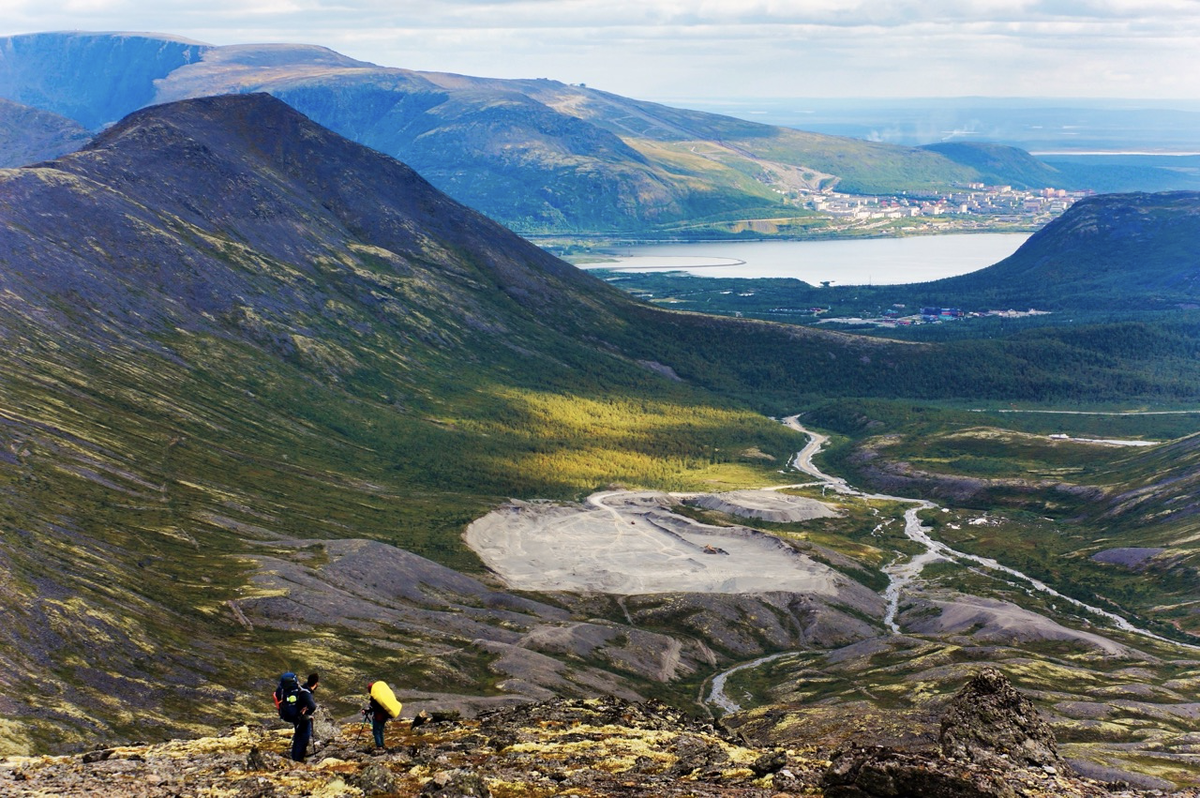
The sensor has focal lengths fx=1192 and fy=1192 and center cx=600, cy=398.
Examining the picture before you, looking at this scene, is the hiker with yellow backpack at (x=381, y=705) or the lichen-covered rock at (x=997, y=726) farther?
the lichen-covered rock at (x=997, y=726)

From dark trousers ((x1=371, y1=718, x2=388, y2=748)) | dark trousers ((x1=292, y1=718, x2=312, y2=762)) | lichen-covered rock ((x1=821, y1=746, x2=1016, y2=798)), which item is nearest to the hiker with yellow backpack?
dark trousers ((x1=371, y1=718, x2=388, y2=748))

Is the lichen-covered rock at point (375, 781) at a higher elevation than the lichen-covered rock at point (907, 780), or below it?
below

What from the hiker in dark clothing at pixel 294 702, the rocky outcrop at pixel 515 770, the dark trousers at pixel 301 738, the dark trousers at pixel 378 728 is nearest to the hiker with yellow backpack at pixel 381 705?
the dark trousers at pixel 378 728

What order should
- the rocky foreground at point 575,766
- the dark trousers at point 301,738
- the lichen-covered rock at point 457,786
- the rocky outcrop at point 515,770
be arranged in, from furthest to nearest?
the dark trousers at point 301,738 → the rocky foreground at point 575,766 → the rocky outcrop at point 515,770 → the lichen-covered rock at point 457,786

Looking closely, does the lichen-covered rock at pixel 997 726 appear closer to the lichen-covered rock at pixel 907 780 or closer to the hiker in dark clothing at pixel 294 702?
the lichen-covered rock at pixel 907 780

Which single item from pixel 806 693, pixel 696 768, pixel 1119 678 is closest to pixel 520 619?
pixel 806 693

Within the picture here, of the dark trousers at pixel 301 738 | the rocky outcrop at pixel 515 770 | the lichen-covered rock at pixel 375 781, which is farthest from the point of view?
the dark trousers at pixel 301 738

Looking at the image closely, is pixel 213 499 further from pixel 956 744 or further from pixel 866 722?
pixel 956 744

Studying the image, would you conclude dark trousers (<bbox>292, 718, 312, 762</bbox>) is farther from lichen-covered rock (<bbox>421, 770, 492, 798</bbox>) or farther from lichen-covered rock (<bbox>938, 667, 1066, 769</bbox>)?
lichen-covered rock (<bbox>938, 667, 1066, 769</bbox>)

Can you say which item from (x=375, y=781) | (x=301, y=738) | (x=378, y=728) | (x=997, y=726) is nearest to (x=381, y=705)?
(x=378, y=728)
